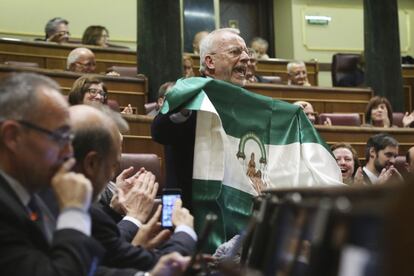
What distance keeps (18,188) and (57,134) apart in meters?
0.15

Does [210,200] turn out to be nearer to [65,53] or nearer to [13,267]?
[13,267]

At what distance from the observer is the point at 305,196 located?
1279 millimetres

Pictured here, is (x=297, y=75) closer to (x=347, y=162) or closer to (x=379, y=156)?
A: (x=379, y=156)

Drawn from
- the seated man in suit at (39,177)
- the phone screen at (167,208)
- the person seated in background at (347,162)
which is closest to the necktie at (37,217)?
the seated man in suit at (39,177)

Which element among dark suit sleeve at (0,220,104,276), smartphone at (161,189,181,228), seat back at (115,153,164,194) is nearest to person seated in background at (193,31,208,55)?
seat back at (115,153,164,194)

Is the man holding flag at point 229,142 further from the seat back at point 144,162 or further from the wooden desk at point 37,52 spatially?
the wooden desk at point 37,52

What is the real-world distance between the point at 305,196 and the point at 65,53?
6961mm

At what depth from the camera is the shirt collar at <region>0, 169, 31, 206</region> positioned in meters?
1.68

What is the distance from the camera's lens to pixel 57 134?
1.68 meters

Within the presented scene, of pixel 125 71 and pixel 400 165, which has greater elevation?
pixel 125 71

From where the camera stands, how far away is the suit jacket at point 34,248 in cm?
149

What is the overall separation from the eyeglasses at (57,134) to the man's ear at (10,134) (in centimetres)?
2

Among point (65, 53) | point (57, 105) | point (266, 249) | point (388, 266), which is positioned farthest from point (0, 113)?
point (65, 53)

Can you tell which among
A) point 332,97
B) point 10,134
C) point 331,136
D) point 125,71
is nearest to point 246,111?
point 10,134
